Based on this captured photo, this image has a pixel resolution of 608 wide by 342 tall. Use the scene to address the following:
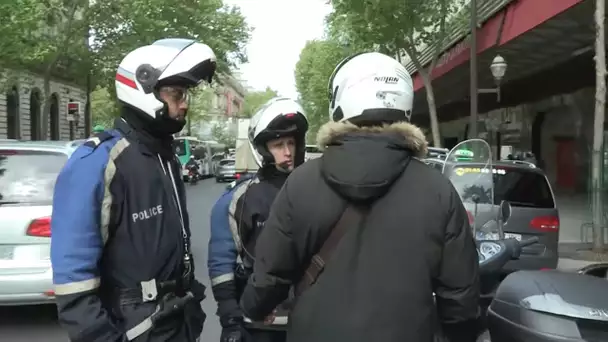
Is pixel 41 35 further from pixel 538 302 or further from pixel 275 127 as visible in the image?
pixel 538 302

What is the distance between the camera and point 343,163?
2170mm

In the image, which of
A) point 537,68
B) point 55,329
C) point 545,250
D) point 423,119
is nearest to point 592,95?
point 537,68

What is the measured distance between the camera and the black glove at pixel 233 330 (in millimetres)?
3066

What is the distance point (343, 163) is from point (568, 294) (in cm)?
124

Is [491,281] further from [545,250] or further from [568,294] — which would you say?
[545,250]

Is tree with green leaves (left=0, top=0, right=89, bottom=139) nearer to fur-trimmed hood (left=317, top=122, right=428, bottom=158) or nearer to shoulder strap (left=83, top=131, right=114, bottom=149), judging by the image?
shoulder strap (left=83, top=131, right=114, bottom=149)

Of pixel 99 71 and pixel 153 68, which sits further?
pixel 99 71

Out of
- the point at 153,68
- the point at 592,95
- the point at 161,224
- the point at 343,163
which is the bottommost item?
the point at 161,224

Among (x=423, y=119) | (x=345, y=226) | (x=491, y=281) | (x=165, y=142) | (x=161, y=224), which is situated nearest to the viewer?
(x=345, y=226)

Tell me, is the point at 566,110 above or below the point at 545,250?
above

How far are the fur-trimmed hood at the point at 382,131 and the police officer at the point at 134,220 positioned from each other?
0.61 meters

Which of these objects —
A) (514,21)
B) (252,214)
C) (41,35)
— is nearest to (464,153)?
(252,214)

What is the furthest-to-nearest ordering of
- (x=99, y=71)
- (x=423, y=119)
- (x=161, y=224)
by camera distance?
1. (x=423, y=119)
2. (x=99, y=71)
3. (x=161, y=224)

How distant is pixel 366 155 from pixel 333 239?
27 centimetres
